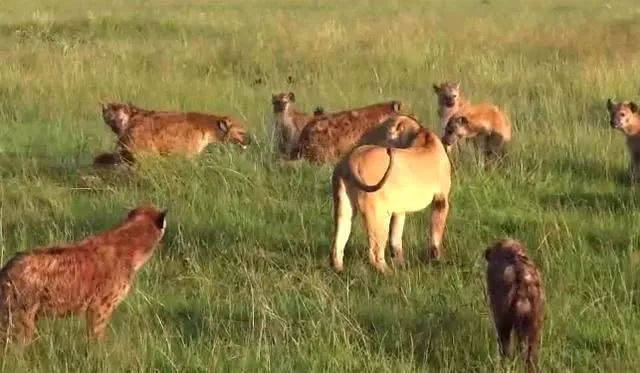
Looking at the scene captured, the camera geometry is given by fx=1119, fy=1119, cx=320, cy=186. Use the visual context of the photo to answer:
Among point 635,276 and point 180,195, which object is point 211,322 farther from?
point 180,195

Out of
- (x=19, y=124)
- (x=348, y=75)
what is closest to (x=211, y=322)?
(x=19, y=124)

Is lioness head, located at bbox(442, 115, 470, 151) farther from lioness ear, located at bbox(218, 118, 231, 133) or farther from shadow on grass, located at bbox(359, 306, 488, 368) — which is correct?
shadow on grass, located at bbox(359, 306, 488, 368)

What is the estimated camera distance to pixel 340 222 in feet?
21.7

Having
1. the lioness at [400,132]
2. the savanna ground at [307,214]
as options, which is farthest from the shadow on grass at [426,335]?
the lioness at [400,132]

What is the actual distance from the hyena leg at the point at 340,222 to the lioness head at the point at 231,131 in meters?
3.45

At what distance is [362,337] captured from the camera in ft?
17.2

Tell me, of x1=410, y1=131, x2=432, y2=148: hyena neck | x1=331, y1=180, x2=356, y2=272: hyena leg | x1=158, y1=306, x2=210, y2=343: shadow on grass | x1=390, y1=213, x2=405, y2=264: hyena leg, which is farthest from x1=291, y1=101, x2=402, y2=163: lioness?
x1=158, y1=306, x2=210, y2=343: shadow on grass

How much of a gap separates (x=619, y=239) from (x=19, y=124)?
7.15 meters

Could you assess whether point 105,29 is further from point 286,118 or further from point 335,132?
point 335,132

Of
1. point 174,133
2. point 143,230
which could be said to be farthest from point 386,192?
point 174,133

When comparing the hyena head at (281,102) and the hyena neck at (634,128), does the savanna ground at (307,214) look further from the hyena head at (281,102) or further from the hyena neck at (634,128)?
the hyena head at (281,102)

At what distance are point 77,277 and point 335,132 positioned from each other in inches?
195

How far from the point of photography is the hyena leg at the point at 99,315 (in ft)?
17.1

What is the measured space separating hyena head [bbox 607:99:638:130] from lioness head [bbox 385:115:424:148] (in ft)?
11.0
